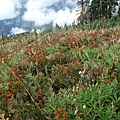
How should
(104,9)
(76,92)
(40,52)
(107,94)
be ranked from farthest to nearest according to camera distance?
(104,9) < (40,52) < (76,92) < (107,94)

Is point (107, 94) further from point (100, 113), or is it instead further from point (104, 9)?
point (104, 9)

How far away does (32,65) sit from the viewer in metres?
5.48

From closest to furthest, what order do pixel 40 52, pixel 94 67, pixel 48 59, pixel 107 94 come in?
1. pixel 107 94
2. pixel 94 67
3. pixel 48 59
4. pixel 40 52

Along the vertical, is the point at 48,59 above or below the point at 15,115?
above

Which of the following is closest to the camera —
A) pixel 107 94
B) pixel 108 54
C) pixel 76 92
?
pixel 107 94

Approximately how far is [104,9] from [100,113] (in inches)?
2421

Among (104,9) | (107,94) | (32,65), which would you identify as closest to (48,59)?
(32,65)

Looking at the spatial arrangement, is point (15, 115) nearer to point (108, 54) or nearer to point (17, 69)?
point (17, 69)

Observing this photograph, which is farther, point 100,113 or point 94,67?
point 94,67

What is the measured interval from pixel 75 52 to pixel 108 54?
1002mm

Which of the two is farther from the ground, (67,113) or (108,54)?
(108,54)

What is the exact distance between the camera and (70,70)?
5031 mm

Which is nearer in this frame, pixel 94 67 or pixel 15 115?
pixel 15 115

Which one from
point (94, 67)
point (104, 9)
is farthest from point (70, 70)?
point (104, 9)
